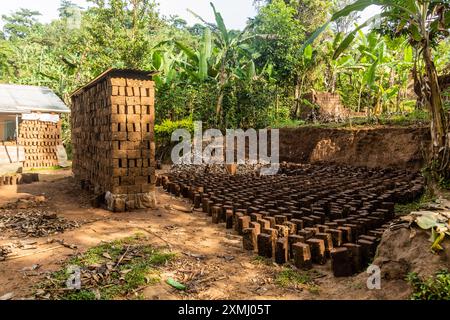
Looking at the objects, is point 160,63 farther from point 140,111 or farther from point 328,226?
point 328,226

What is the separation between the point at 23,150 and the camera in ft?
45.1

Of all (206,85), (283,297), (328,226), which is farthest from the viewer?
(206,85)

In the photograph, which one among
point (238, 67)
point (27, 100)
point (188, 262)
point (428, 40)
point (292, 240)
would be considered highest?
point (238, 67)

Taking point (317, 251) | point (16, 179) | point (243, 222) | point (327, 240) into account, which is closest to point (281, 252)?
point (317, 251)

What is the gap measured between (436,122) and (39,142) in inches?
569

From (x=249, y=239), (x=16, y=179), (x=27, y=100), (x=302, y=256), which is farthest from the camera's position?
(x=27, y=100)

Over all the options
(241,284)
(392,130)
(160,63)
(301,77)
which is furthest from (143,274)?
(301,77)

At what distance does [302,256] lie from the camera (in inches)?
142

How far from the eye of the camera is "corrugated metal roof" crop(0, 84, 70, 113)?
13654 millimetres

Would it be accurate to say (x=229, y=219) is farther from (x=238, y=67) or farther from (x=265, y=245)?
(x=238, y=67)

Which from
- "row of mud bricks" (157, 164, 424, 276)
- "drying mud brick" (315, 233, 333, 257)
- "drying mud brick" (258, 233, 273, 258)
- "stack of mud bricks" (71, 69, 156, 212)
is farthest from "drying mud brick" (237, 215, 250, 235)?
"stack of mud bricks" (71, 69, 156, 212)

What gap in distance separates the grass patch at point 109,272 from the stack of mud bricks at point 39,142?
11.8m

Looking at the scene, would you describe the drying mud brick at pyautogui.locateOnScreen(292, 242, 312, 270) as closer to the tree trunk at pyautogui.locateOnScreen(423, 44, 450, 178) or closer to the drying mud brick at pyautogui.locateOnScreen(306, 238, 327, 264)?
the drying mud brick at pyautogui.locateOnScreen(306, 238, 327, 264)

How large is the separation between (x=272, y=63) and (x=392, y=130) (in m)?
7.68
